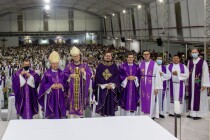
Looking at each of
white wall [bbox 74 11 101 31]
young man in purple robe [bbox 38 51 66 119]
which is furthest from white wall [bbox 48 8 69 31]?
young man in purple robe [bbox 38 51 66 119]

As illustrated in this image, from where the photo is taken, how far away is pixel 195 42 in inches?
741

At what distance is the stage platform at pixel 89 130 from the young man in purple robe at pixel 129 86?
11.0 ft

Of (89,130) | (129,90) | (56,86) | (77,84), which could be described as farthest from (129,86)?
(89,130)

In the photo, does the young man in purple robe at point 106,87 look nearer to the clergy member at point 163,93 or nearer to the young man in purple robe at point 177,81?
the clergy member at point 163,93

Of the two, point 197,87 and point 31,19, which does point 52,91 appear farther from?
point 31,19

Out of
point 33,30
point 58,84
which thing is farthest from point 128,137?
point 33,30

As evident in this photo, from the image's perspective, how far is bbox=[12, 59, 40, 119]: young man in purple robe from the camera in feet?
24.6

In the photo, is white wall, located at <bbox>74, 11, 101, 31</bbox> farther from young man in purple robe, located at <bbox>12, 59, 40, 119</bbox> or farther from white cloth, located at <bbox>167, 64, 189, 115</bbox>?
young man in purple robe, located at <bbox>12, 59, 40, 119</bbox>

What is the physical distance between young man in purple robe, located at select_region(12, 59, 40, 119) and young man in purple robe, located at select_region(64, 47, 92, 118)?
795 mm

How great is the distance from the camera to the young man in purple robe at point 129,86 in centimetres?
782

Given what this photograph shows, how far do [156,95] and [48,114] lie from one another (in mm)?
2762

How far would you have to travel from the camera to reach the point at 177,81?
8617 millimetres

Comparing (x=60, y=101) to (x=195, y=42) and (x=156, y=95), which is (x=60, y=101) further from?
(x=195, y=42)

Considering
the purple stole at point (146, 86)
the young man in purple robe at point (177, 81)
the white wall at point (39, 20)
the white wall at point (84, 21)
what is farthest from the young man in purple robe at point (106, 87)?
the white wall at point (84, 21)
